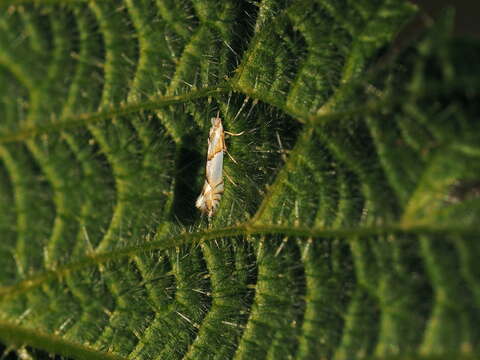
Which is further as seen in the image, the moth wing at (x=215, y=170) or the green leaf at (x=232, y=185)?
the moth wing at (x=215, y=170)

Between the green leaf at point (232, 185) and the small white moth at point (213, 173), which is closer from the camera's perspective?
the green leaf at point (232, 185)

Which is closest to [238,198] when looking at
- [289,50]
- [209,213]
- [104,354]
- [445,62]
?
[209,213]

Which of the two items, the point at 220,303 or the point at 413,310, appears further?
the point at 220,303

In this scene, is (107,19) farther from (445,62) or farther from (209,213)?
(445,62)
